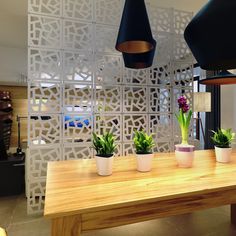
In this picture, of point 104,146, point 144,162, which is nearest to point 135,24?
point 104,146

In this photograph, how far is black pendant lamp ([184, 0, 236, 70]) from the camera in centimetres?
98

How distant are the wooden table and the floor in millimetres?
956

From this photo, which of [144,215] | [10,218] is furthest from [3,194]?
[144,215]

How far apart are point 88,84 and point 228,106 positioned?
2.98 metres

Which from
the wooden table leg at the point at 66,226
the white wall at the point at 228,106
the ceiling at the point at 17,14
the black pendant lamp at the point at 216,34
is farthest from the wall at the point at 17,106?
the black pendant lamp at the point at 216,34

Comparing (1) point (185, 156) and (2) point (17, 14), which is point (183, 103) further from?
(2) point (17, 14)

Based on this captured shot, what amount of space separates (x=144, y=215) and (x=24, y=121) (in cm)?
524

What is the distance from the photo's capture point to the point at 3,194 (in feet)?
10.2

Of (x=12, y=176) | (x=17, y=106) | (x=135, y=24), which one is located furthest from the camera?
(x=17, y=106)

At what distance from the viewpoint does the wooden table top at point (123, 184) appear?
1.04 meters

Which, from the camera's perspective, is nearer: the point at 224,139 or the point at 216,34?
the point at 216,34

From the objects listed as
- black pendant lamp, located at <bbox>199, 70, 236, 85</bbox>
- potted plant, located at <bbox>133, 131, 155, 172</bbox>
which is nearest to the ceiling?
black pendant lamp, located at <bbox>199, 70, 236, 85</bbox>

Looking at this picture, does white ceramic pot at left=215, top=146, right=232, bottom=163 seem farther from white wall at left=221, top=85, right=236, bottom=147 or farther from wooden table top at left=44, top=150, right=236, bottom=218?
white wall at left=221, top=85, right=236, bottom=147

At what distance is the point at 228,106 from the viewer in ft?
13.9
